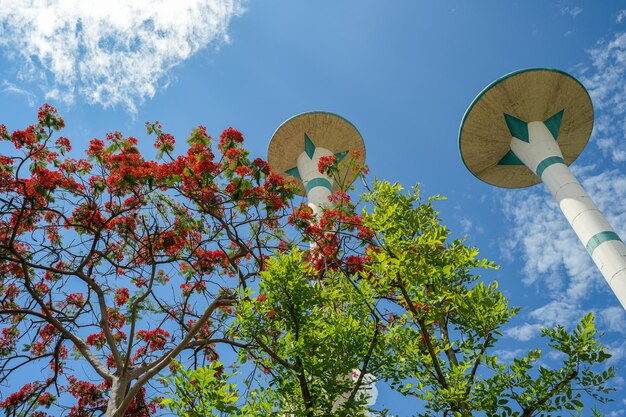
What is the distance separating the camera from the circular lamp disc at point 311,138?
62.1 feet

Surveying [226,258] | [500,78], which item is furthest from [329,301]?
[500,78]

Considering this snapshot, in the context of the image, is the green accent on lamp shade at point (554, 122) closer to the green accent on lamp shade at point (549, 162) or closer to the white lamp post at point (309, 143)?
the green accent on lamp shade at point (549, 162)

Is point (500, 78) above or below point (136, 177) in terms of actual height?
above

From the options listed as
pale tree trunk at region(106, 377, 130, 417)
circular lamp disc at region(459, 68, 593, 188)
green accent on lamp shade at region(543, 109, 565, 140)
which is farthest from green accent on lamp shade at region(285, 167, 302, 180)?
pale tree trunk at region(106, 377, 130, 417)

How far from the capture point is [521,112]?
1788 cm

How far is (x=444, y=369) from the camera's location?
16.7 feet

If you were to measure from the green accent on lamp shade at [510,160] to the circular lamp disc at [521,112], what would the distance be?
0.57 ft

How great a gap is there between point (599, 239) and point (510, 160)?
251 inches

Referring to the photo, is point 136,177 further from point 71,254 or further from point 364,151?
point 364,151

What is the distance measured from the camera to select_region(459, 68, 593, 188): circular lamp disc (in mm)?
17156

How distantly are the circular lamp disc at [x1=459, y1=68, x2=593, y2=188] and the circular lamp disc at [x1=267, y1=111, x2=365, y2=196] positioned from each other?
478 cm

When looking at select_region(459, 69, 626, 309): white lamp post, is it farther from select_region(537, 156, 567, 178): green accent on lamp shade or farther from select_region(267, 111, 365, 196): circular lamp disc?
select_region(267, 111, 365, 196): circular lamp disc

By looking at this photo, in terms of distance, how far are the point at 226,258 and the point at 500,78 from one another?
A: 12.6 meters

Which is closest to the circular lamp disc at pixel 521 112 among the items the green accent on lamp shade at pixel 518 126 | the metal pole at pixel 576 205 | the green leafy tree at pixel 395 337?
the green accent on lamp shade at pixel 518 126
